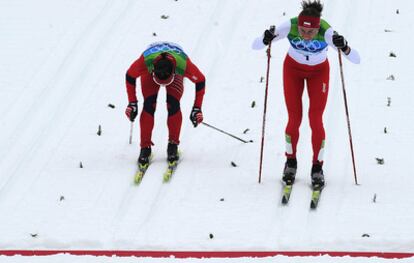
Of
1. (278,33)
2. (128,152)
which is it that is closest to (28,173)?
(128,152)

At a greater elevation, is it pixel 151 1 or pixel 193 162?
pixel 151 1

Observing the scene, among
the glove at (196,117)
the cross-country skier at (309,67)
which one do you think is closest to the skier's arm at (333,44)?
the cross-country skier at (309,67)

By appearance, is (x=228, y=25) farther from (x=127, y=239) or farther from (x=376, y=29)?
(x=127, y=239)

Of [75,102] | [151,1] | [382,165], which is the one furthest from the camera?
[151,1]

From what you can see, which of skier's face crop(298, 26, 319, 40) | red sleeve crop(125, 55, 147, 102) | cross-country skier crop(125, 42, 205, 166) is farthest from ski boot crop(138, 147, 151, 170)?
skier's face crop(298, 26, 319, 40)

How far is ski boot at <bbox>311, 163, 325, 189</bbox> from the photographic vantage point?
8391 mm

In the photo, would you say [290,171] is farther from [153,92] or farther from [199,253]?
[153,92]

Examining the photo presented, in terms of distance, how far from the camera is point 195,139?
31.9 ft

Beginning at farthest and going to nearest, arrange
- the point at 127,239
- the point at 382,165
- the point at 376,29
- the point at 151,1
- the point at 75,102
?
the point at 151,1 → the point at 376,29 → the point at 75,102 → the point at 382,165 → the point at 127,239

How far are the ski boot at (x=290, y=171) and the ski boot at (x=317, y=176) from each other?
0.69 feet

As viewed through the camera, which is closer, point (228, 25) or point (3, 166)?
point (3, 166)

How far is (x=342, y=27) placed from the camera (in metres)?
12.1

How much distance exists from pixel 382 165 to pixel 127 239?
3020 millimetres

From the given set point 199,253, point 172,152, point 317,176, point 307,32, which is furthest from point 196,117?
point 199,253
